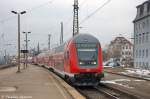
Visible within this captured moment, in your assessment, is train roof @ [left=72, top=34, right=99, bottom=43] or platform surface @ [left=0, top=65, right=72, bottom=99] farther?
train roof @ [left=72, top=34, right=99, bottom=43]

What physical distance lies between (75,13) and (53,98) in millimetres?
41791

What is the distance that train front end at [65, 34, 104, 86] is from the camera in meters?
27.2

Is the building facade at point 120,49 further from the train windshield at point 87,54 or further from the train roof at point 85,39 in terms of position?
the train windshield at point 87,54

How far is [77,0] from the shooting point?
196ft

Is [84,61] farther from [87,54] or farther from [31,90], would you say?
[31,90]

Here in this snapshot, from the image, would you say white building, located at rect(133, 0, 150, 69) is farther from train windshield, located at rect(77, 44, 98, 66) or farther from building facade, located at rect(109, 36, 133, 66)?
building facade, located at rect(109, 36, 133, 66)

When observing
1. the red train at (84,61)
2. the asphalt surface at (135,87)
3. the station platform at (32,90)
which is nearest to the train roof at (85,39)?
the red train at (84,61)

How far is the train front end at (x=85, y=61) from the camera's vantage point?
89.3ft

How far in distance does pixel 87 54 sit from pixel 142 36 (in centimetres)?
5971

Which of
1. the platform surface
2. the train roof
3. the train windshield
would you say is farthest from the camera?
the train roof

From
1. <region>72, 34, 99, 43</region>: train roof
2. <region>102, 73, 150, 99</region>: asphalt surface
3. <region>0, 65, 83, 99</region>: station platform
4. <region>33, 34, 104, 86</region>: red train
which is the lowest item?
<region>102, 73, 150, 99</region>: asphalt surface

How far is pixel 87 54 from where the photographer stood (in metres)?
27.9

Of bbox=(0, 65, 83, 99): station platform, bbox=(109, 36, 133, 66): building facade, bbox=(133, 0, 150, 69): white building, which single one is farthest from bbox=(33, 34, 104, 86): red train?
bbox=(109, 36, 133, 66): building facade

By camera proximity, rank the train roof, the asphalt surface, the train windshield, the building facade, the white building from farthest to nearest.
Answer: the building facade
the white building
the train roof
the train windshield
the asphalt surface
